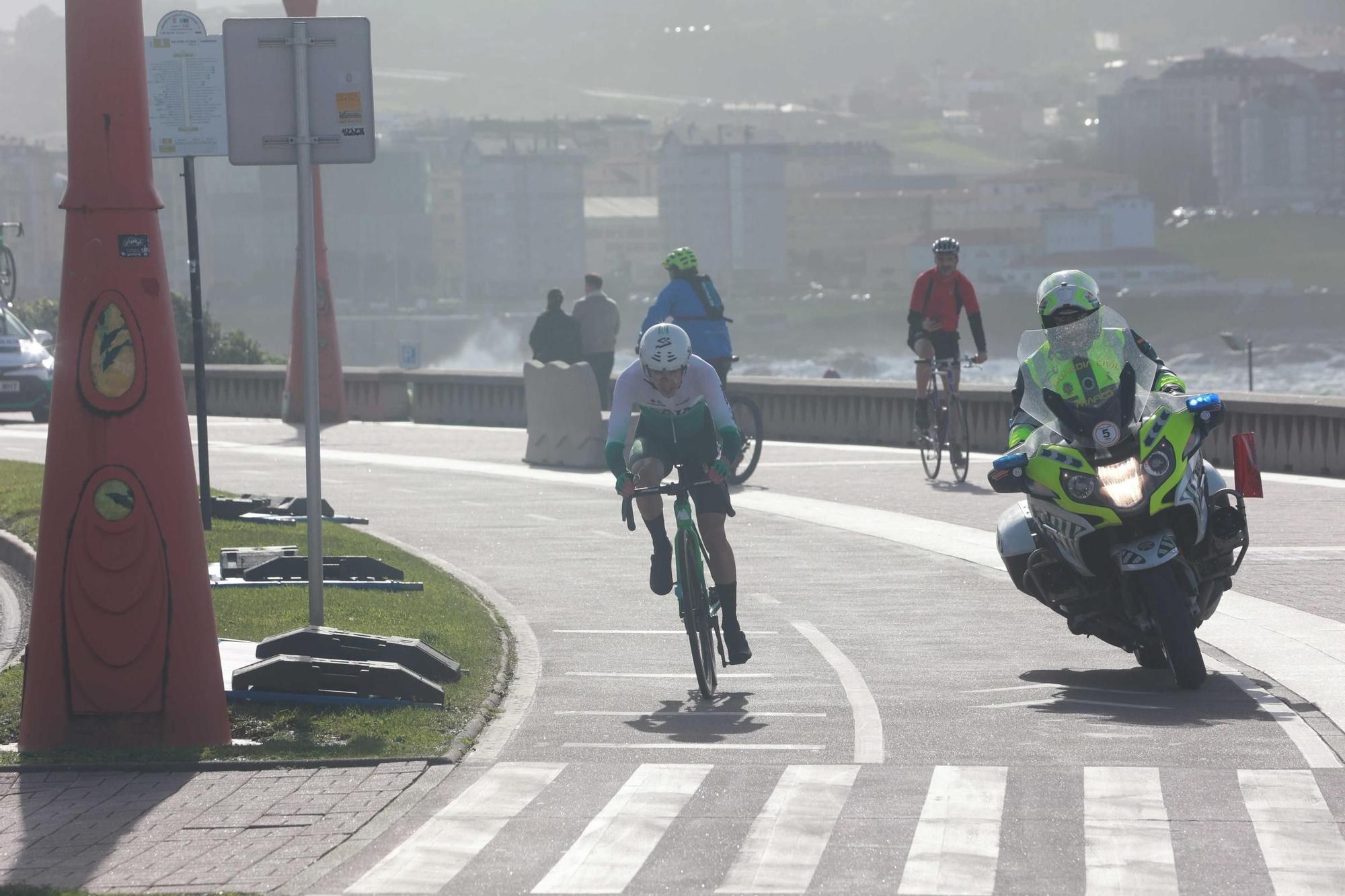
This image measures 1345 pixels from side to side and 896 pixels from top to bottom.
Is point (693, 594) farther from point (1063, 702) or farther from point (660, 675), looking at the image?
point (1063, 702)

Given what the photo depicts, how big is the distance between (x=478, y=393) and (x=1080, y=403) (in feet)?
62.3

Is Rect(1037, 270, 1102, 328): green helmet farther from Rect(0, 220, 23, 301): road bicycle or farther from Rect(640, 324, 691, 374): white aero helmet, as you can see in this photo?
Rect(0, 220, 23, 301): road bicycle

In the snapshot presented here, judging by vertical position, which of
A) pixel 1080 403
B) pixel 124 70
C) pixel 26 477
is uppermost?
pixel 124 70

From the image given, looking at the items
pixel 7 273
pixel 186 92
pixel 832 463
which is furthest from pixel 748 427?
pixel 7 273

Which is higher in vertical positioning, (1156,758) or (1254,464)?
(1254,464)

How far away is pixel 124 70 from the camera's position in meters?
7.15

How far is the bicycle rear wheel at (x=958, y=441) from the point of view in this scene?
17516mm

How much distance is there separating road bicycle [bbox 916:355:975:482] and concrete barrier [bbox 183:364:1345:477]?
94.6 inches

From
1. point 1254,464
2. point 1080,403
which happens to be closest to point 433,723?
point 1080,403

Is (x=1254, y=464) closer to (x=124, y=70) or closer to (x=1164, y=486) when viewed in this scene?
Result: (x=1164, y=486)

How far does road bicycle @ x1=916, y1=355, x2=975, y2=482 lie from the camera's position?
17562 mm

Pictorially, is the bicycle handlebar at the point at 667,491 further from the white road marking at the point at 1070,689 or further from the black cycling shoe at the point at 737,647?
the white road marking at the point at 1070,689

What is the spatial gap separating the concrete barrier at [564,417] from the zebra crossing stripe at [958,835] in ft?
43.4

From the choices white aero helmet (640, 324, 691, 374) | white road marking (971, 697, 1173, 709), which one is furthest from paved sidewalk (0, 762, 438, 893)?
white road marking (971, 697, 1173, 709)
